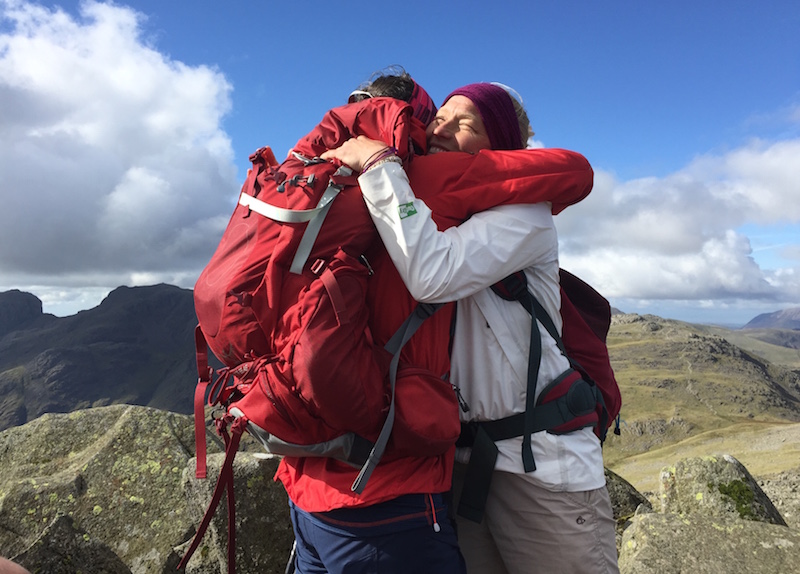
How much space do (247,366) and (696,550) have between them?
5.51 meters

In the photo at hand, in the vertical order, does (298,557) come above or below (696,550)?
→ above

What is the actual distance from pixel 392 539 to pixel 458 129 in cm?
280

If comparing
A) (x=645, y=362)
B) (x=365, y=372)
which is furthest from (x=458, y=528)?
(x=645, y=362)

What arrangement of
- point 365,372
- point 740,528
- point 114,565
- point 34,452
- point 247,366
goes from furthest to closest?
point 34,452 → point 740,528 → point 114,565 → point 247,366 → point 365,372

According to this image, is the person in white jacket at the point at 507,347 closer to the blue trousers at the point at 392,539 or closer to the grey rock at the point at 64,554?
the blue trousers at the point at 392,539

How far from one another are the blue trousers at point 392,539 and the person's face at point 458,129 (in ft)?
8.00

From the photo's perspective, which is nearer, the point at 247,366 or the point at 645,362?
the point at 247,366

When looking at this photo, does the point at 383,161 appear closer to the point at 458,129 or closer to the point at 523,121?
the point at 458,129

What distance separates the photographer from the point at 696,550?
6250mm

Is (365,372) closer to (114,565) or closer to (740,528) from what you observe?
(114,565)

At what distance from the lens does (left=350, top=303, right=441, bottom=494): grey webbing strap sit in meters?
3.25

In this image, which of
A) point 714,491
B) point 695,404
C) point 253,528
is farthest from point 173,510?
point 695,404

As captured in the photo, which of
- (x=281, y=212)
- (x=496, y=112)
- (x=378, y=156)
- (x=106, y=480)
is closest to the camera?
(x=281, y=212)

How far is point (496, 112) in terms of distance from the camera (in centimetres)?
416
